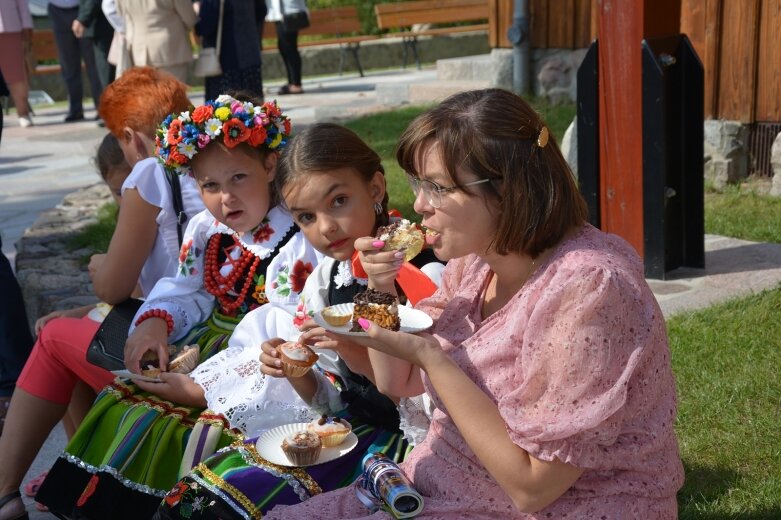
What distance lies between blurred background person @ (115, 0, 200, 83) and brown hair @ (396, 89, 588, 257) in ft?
22.1

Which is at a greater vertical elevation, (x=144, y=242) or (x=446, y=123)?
(x=446, y=123)

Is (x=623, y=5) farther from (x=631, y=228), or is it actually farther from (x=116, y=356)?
(x=116, y=356)

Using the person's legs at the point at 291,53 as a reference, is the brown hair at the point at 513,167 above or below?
above

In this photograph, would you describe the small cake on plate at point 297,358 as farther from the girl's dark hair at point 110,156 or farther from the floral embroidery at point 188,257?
the girl's dark hair at point 110,156

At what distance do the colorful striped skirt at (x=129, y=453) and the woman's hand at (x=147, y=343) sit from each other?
0.10m

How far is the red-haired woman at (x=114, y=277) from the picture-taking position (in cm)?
349

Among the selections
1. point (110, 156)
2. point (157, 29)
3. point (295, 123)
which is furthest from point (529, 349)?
point (295, 123)

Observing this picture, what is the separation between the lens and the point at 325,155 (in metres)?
2.81

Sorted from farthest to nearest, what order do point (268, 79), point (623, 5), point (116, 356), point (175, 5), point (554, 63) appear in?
1. point (268, 79)
2. point (554, 63)
3. point (175, 5)
4. point (623, 5)
5. point (116, 356)

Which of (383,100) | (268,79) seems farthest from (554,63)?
(268,79)

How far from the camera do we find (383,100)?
1227 centimetres

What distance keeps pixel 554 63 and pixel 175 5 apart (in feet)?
11.8

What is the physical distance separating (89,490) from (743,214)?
A: 4.50m

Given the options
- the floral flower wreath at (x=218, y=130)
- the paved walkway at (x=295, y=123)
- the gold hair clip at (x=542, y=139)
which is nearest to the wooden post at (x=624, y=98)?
the paved walkway at (x=295, y=123)
